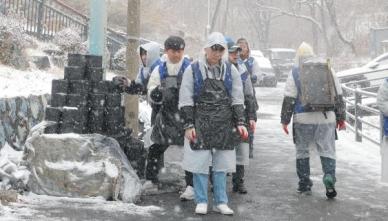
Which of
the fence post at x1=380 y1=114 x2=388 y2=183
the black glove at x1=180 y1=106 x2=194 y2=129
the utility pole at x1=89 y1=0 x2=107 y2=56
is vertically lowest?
the fence post at x1=380 y1=114 x2=388 y2=183

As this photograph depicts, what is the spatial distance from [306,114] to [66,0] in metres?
22.0

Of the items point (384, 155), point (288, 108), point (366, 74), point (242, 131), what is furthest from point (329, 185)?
point (366, 74)

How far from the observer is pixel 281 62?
39000 mm

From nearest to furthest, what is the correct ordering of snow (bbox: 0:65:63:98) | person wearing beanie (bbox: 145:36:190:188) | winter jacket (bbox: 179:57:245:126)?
winter jacket (bbox: 179:57:245:126) → person wearing beanie (bbox: 145:36:190:188) → snow (bbox: 0:65:63:98)

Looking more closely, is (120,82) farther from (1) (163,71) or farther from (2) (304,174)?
(2) (304,174)

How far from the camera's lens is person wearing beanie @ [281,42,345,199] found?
7.18 metres

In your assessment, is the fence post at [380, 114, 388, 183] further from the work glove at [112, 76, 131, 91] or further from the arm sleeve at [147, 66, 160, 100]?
the work glove at [112, 76, 131, 91]

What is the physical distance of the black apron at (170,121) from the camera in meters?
7.03

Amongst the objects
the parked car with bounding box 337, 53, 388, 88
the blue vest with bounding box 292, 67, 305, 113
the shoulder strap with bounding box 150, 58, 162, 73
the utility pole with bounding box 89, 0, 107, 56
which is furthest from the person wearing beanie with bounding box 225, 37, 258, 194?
the parked car with bounding box 337, 53, 388, 88

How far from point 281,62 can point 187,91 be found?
33265 millimetres

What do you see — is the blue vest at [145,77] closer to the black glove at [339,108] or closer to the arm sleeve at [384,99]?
the black glove at [339,108]

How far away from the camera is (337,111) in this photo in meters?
7.23

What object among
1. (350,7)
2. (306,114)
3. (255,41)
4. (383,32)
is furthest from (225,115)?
(255,41)

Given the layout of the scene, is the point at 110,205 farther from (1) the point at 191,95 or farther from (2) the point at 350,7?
(2) the point at 350,7
